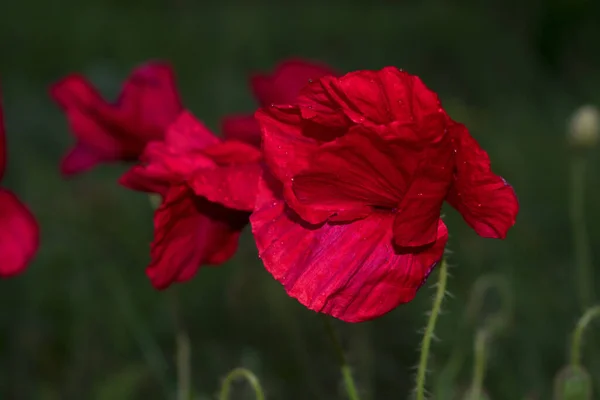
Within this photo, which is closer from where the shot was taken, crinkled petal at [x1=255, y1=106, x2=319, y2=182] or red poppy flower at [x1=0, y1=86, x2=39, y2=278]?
crinkled petal at [x1=255, y1=106, x2=319, y2=182]

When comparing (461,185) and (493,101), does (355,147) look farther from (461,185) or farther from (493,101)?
(493,101)

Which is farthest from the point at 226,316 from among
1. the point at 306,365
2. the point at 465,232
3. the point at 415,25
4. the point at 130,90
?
the point at 415,25

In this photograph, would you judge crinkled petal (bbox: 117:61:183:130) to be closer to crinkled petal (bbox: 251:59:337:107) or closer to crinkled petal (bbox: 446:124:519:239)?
crinkled petal (bbox: 251:59:337:107)

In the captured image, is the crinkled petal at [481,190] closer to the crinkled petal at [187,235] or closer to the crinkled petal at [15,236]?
the crinkled petal at [187,235]

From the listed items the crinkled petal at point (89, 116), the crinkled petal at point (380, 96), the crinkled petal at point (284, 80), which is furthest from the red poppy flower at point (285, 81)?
the crinkled petal at point (380, 96)

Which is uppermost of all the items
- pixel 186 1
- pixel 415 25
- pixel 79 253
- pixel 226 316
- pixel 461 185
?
pixel 461 185

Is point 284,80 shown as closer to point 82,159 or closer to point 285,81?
point 285,81

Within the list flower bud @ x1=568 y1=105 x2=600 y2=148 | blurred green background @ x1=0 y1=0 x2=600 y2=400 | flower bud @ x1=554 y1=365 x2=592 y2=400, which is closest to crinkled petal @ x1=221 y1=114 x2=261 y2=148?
blurred green background @ x1=0 y1=0 x2=600 y2=400
